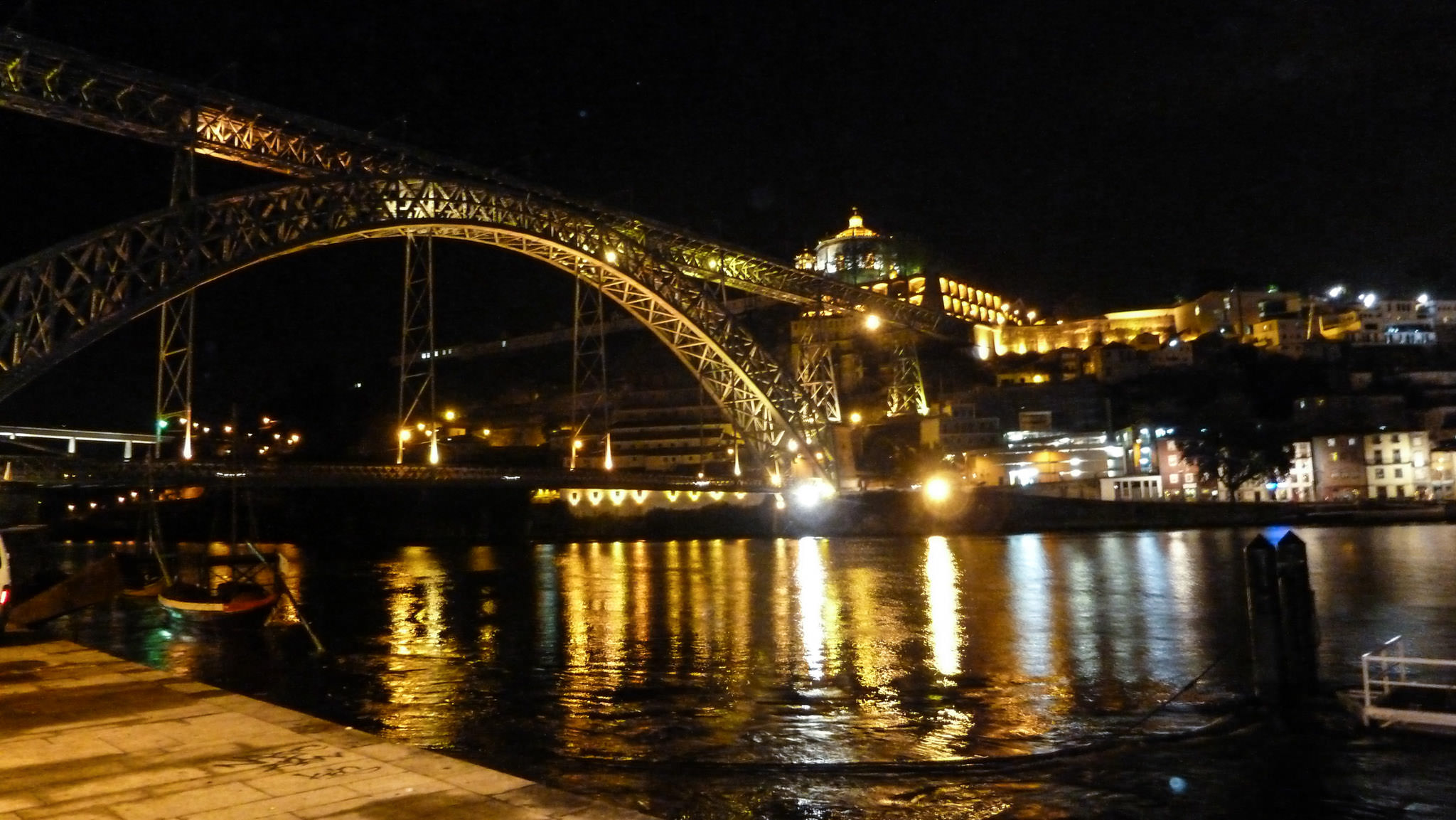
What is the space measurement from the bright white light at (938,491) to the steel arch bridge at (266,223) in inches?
609

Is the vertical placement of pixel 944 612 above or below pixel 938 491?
below

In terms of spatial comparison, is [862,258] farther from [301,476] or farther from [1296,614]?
[1296,614]

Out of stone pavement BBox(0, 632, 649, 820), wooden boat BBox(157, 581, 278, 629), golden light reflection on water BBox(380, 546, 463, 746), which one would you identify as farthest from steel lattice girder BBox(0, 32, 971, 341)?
stone pavement BBox(0, 632, 649, 820)

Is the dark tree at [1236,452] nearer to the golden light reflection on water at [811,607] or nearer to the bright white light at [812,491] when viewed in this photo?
the bright white light at [812,491]

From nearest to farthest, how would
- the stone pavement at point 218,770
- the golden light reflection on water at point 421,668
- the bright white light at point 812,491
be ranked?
the stone pavement at point 218,770, the golden light reflection on water at point 421,668, the bright white light at point 812,491

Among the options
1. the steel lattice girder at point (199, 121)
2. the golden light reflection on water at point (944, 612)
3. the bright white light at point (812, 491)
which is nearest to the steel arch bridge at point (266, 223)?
the steel lattice girder at point (199, 121)

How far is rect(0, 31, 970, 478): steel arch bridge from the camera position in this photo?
2241cm

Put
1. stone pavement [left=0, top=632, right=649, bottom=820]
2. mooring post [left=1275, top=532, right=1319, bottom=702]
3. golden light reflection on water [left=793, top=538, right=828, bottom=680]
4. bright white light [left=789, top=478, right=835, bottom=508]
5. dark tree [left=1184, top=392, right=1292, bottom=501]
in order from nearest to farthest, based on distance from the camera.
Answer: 1. stone pavement [left=0, top=632, right=649, bottom=820]
2. mooring post [left=1275, top=532, right=1319, bottom=702]
3. golden light reflection on water [left=793, top=538, right=828, bottom=680]
4. bright white light [left=789, top=478, right=835, bottom=508]
5. dark tree [left=1184, top=392, right=1292, bottom=501]

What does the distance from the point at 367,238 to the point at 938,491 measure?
1410 inches

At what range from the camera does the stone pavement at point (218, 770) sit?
17.1 feet

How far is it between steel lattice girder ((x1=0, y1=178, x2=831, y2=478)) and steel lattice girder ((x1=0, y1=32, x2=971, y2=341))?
31.3 inches

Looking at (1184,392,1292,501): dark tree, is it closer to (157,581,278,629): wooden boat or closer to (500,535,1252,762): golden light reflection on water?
(500,535,1252,762): golden light reflection on water

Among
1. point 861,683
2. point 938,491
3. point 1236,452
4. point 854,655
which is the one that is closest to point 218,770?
point 861,683

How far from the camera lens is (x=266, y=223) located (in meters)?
27.3
